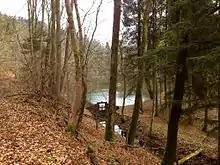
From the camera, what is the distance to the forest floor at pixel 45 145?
17.0ft

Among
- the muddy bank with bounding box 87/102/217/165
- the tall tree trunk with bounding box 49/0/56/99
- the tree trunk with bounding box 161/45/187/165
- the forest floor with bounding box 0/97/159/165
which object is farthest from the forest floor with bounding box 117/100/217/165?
the tall tree trunk with bounding box 49/0/56/99

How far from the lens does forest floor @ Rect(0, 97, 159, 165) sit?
5180mm

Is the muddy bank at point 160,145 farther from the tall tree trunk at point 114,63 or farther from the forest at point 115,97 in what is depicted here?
the tall tree trunk at point 114,63

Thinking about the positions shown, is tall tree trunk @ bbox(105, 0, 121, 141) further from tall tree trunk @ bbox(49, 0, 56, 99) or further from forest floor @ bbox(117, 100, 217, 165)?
tall tree trunk @ bbox(49, 0, 56, 99)

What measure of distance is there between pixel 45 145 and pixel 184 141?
9.23 m

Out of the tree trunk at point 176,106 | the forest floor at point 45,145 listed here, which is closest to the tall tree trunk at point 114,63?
the forest floor at point 45,145

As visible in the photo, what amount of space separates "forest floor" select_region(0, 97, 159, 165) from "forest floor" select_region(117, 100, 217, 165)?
8.19 ft

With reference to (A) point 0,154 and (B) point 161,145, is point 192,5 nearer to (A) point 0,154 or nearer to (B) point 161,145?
(A) point 0,154

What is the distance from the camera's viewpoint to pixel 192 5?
21.5 ft

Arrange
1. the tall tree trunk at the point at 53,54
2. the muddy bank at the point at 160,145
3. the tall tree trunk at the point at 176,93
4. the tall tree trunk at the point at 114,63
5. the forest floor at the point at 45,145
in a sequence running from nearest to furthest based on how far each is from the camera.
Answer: the forest floor at the point at 45,145 < the tall tree trunk at the point at 176,93 < the tall tree trunk at the point at 114,63 < the muddy bank at the point at 160,145 < the tall tree trunk at the point at 53,54

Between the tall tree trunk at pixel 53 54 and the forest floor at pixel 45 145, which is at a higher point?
the tall tree trunk at pixel 53 54

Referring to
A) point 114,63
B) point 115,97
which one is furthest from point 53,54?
point 115,97

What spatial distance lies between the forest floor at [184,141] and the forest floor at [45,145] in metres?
2.50

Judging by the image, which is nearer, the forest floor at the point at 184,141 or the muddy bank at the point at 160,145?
the muddy bank at the point at 160,145
